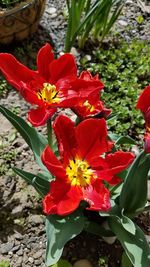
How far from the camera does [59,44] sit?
8.89 feet

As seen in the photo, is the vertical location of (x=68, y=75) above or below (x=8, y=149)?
above

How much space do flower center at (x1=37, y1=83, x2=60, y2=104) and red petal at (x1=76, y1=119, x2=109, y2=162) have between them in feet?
0.41

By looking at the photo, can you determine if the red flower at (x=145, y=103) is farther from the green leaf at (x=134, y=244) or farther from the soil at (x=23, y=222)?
the soil at (x=23, y=222)

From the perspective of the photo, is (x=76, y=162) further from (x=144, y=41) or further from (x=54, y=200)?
(x=144, y=41)

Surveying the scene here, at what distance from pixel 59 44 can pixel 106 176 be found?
1.40 meters

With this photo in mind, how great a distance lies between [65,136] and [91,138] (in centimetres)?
8

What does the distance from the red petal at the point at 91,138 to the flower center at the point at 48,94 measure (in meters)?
0.13

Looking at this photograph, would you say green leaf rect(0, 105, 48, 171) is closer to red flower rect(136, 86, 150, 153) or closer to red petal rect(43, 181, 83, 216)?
red petal rect(43, 181, 83, 216)

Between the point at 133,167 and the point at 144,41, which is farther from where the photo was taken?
the point at 144,41

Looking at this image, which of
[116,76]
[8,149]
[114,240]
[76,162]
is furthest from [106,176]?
[116,76]

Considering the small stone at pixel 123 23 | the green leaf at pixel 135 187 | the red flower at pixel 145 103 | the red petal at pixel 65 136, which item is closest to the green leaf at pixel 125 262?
the green leaf at pixel 135 187

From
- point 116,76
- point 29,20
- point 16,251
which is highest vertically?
point 29,20

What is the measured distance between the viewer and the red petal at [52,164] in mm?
1365

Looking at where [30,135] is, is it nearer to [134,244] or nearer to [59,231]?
[59,231]
